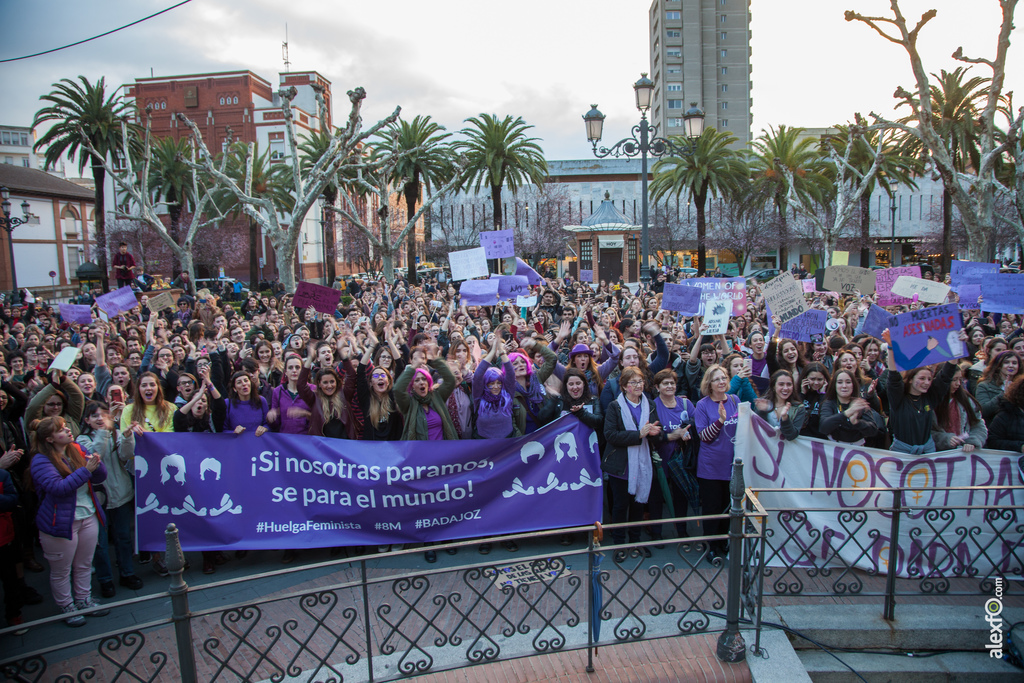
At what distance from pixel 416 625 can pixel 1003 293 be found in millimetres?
8119

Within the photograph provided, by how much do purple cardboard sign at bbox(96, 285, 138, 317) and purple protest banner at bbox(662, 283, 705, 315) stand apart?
8.48m

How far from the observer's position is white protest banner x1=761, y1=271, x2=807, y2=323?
7617 millimetres

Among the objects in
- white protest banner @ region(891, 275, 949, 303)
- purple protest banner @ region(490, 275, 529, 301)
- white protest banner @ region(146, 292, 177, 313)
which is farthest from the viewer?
purple protest banner @ region(490, 275, 529, 301)

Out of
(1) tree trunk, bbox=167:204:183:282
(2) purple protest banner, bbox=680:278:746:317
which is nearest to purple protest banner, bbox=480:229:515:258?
(2) purple protest banner, bbox=680:278:746:317

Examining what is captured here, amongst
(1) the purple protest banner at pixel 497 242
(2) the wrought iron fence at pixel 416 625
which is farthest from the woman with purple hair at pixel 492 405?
(1) the purple protest banner at pixel 497 242

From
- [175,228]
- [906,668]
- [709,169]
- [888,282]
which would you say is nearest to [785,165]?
[709,169]

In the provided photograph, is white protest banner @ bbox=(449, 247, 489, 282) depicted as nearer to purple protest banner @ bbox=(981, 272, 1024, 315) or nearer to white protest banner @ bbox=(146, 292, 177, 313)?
white protest banner @ bbox=(146, 292, 177, 313)

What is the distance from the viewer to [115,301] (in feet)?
34.2

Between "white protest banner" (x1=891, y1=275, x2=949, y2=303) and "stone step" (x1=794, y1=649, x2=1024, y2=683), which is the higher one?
"white protest banner" (x1=891, y1=275, x2=949, y2=303)

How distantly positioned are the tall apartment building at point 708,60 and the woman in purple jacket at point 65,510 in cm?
8268

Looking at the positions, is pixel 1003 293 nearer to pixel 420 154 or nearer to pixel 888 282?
pixel 888 282

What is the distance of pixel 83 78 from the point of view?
28312mm

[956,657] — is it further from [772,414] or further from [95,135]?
[95,135]

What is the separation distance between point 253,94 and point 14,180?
3158 cm
